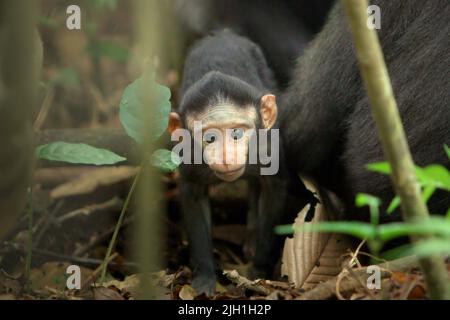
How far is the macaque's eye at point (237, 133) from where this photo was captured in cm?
314

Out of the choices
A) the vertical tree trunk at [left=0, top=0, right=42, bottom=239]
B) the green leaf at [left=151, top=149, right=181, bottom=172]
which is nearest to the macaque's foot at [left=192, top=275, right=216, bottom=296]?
the green leaf at [left=151, top=149, right=181, bottom=172]

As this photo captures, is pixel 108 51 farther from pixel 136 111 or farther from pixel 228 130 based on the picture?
pixel 136 111

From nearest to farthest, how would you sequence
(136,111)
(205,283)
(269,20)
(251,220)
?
1. (136,111)
2. (205,283)
3. (251,220)
4. (269,20)

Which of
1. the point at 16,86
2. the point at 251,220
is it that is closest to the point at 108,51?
the point at 251,220

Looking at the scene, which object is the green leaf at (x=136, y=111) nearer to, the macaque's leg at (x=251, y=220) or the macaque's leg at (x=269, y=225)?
the macaque's leg at (x=269, y=225)

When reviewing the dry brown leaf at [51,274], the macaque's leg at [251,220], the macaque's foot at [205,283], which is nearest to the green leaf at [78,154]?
the dry brown leaf at [51,274]

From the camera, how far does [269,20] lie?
4.42 m

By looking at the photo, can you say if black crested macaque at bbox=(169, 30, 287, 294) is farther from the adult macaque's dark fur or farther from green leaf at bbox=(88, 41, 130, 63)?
green leaf at bbox=(88, 41, 130, 63)

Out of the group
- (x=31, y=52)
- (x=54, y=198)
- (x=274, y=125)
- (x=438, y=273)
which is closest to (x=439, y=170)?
(x=438, y=273)

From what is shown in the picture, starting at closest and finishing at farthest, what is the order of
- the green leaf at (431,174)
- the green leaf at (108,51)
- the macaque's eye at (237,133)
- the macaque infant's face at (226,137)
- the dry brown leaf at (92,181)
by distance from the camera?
the green leaf at (431,174) → the macaque infant's face at (226,137) → the macaque's eye at (237,133) → the dry brown leaf at (92,181) → the green leaf at (108,51)

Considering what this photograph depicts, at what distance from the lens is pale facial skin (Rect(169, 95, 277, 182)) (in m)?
2.98

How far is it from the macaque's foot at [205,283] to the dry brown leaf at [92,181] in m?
0.94

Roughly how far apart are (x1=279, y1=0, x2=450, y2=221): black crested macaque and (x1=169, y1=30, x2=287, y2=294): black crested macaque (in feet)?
0.51

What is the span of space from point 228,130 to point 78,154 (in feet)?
2.32
